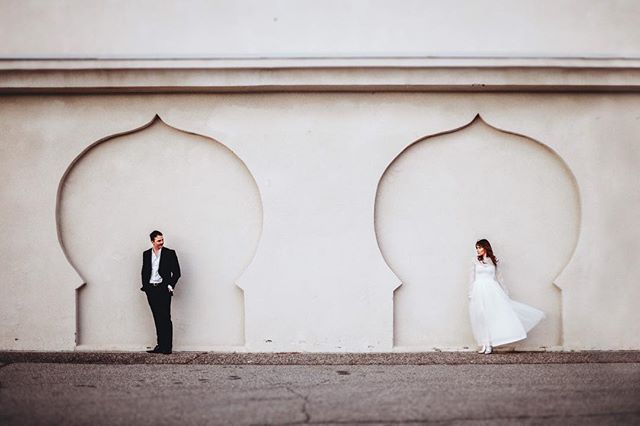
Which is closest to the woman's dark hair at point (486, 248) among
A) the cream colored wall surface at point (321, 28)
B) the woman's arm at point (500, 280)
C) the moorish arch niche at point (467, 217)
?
the woman's arm at point (500, 280)

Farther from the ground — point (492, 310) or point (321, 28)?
point (321, 28)

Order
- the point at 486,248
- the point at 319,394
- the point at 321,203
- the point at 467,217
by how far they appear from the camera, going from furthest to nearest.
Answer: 1. the point at 467,217
2. the point at 321,203
3. the point at 486,248
4. the point at 319,394

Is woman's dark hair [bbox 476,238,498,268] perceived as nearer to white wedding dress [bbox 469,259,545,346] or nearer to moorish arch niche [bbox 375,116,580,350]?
white wedding dress [bbox 469,259,545,346]

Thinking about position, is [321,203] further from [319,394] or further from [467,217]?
[319,394]

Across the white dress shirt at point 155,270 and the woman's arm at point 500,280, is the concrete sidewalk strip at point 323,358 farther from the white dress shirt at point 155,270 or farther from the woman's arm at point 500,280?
the white dress shirt at point 155,270

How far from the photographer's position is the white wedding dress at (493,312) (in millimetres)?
10617

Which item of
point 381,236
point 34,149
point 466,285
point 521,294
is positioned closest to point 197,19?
point 34,149

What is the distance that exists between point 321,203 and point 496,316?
10.5ft

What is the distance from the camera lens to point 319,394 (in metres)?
8.27

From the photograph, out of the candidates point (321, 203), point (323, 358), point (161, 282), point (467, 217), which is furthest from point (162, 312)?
point (467, 217)

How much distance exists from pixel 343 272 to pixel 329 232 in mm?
669

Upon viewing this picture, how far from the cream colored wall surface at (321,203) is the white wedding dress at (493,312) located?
444mm

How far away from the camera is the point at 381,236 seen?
11.3m

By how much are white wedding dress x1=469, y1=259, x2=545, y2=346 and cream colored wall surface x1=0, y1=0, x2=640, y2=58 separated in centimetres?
350
